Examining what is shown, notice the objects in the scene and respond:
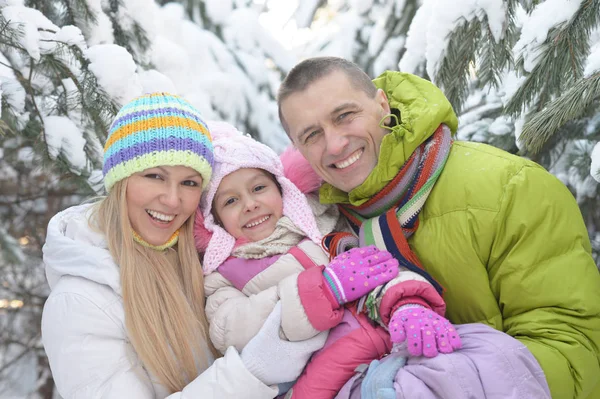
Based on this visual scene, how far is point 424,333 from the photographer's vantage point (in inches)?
73.1

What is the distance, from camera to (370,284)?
210cm

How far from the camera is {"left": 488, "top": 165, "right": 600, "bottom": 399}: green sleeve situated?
196cm

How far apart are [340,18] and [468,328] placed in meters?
3.74

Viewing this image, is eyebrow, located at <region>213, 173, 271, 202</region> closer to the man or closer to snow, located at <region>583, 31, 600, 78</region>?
the man

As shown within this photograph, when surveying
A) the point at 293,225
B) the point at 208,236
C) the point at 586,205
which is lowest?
the point at 208,236

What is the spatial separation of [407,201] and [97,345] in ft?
4.38

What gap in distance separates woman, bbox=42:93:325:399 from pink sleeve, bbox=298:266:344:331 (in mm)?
110

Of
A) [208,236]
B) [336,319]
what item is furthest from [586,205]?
[208,236]

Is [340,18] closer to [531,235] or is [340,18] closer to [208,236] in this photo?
[208,236]

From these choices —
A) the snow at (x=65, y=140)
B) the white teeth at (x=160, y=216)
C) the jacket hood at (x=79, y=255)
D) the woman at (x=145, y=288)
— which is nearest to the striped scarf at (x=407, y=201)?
the woman at (x=145, y=288)

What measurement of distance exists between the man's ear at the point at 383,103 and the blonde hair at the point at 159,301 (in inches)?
41.1

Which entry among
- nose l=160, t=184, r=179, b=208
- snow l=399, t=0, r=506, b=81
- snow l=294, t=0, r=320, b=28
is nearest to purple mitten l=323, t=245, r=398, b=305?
nose l=160, t=184, r=179, b=208

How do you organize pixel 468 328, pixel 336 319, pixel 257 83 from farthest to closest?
pixel 257 83 < pixel 336 319 < pixel 468 328

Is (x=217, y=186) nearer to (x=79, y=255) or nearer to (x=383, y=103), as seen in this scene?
(x=79, y=255)
